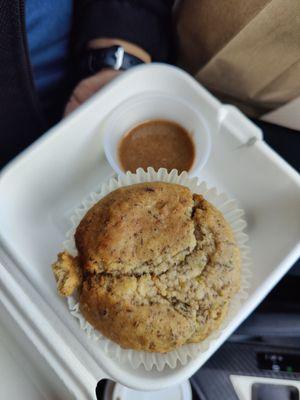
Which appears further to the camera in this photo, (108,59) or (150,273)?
(108,59)

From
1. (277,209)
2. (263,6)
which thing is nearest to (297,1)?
(263,6)

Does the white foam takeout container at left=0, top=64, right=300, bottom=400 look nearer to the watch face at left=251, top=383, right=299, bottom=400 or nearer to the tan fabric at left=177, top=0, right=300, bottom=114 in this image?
the tan fabric at left=177, top=0, right=300, bottom=114

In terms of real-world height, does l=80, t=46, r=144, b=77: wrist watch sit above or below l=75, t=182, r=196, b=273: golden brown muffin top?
above

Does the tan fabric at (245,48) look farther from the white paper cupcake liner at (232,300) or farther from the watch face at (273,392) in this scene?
the watch face at (273,392)

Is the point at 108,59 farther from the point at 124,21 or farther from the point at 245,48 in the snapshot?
the point at 245,48

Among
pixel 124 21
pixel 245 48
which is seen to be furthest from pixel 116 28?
pixel 245 48

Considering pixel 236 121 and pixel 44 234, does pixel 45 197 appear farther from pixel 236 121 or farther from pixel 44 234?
pixel 236 121

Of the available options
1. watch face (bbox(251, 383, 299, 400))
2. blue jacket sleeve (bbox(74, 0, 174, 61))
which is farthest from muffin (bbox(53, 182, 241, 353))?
blue jacket sleeve (bbox(74, 0, 174, 61))
